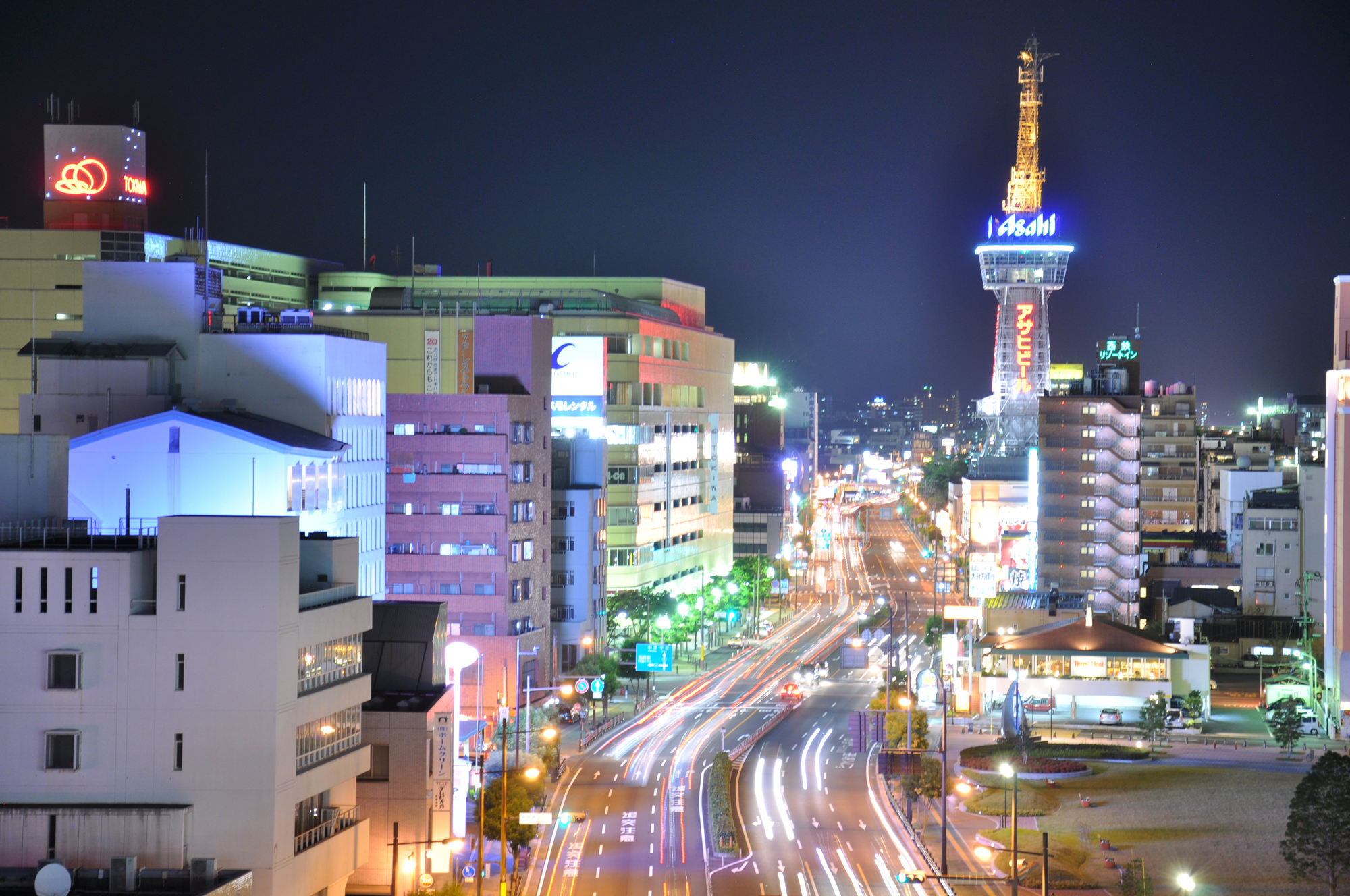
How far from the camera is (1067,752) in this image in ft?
237

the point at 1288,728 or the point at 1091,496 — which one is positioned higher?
the point at 1091,496

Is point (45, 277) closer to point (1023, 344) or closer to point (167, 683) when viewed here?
point (167, 683)

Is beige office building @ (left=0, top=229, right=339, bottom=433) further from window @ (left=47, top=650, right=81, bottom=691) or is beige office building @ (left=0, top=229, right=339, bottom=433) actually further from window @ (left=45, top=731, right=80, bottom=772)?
window @ (left=45, top=731, right=80, bottom=772)

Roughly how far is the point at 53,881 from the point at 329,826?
9.12 metres

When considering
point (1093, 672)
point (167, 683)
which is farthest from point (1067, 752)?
point (167, 683)

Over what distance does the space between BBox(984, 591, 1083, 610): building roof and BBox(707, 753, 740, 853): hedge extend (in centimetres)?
3479

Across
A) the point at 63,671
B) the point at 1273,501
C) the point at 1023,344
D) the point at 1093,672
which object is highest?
the point at 1023,344

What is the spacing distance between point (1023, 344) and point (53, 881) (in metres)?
166

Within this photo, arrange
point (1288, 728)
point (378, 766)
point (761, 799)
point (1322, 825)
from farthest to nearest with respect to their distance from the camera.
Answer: point (1288, 728) < point (761, 799) < point (378, 766) < point (1322, 825)

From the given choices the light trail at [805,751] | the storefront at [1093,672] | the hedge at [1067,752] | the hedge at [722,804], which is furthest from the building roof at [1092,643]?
the hedge at [722,804]

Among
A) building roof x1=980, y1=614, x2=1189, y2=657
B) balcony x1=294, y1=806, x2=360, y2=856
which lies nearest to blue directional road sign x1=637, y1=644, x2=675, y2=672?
building roof x1=980, y1=614, x2=1189, y2=657

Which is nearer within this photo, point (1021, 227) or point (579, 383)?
point (579, 383)

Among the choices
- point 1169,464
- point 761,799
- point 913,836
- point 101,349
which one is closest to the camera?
point 913,836

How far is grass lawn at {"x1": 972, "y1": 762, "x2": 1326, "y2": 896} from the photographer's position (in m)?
49.8
